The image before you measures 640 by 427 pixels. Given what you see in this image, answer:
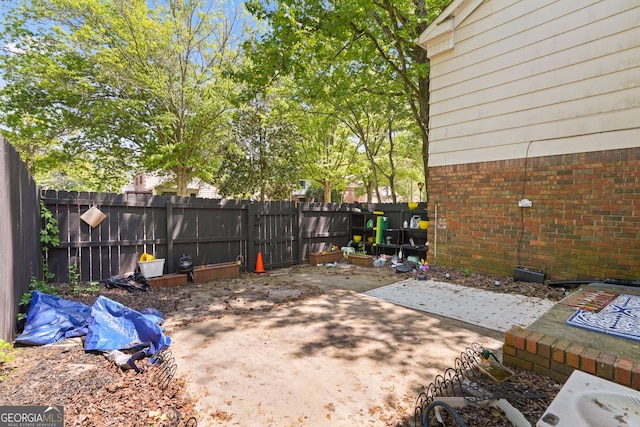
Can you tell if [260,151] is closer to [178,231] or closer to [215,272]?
[178,231]

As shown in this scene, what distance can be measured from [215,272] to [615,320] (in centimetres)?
640

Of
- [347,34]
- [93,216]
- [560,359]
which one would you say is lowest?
[560,359]

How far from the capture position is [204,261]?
695cm

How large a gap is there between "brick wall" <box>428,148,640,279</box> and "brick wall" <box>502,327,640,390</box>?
143 inches

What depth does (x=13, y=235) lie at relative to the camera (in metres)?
3.07

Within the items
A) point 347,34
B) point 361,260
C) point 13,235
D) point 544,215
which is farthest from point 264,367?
point 347,34

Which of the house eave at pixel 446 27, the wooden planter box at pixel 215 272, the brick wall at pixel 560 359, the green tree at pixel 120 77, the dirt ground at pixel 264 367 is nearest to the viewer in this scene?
the brick wall at pixel 560 359

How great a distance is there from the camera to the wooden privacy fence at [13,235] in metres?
Result: 2.68

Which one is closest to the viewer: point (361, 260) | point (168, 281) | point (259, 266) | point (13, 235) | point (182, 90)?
point (13, 235)

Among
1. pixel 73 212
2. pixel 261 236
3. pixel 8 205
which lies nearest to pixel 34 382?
pixel 8 205

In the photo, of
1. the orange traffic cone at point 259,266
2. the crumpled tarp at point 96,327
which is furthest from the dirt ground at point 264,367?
the orange traffic cone at point 259,266

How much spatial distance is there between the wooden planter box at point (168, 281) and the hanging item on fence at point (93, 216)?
54.7 inches

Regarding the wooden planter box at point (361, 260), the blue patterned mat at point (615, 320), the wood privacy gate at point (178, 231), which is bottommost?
the wooden planter box at point (361, 260)

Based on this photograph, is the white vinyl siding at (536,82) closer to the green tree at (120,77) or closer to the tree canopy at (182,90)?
the tree canopy at (182,90)
